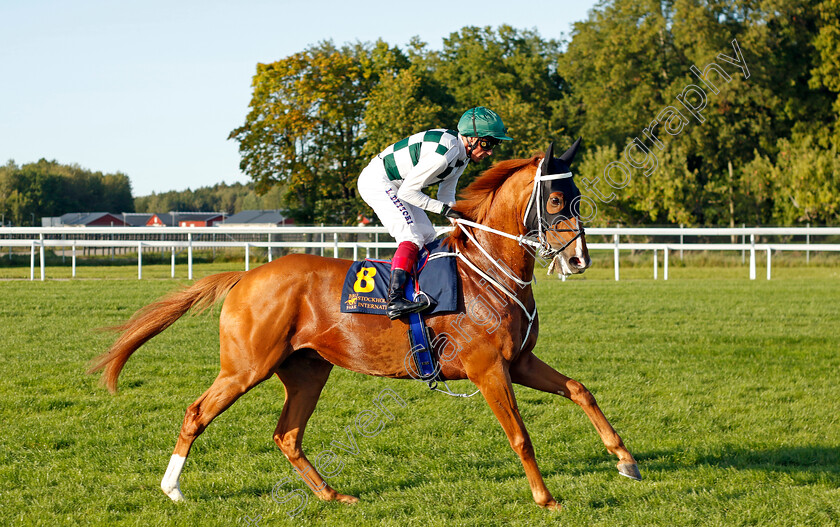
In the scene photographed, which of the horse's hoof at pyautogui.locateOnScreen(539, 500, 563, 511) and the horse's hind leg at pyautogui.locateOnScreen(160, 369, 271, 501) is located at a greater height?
the horse's hind leg at pyautogui.locateOnScreen(160, 369, 271, 501)

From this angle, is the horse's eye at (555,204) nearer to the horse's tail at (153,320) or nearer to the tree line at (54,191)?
the horse's tail at (153,320)

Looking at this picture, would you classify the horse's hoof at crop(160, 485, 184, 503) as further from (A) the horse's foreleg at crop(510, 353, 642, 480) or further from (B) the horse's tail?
(A) the horse's foreleg at crop(510, 353, 642, 480)

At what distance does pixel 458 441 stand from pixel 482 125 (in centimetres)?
230

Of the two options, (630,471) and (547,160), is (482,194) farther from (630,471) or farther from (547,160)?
(630,471)

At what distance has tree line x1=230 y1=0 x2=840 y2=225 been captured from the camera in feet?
88.6

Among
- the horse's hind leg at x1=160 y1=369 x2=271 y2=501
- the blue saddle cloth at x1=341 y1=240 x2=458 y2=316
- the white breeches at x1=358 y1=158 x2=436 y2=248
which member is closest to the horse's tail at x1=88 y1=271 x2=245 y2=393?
the horse's hind leg at x1=160 y1=369 x2=271 y2=501

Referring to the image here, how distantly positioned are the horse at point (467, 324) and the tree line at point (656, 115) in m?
19.4

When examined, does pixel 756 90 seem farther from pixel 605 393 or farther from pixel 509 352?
pixel 509 352

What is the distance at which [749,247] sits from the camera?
60.4 ft

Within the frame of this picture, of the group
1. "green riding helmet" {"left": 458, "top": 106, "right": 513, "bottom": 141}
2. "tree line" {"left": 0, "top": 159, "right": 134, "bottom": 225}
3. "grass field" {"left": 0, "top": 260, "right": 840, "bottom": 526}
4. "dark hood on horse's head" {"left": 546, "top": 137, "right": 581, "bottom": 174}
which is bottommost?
"grass field" {"left": 0, "top": 260, "right": 840, "bottom": 526}

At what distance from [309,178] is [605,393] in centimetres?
2612

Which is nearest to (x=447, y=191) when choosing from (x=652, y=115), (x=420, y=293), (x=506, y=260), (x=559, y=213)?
(x=506, y=260)

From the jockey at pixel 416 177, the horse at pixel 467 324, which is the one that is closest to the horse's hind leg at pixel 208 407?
the horse at pixel 467 324

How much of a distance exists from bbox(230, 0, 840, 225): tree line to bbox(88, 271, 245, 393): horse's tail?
19.3 metres
